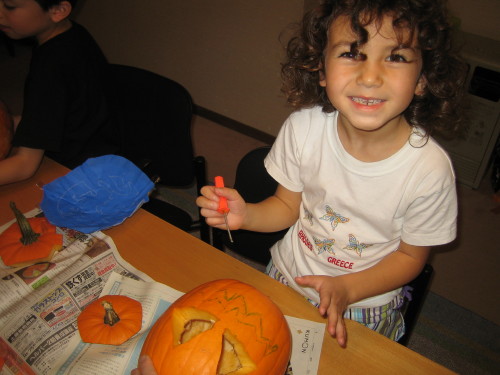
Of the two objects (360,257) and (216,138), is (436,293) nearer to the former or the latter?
(360,257)

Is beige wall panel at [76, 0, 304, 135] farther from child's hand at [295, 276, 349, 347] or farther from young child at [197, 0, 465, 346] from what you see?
child's hand at [295, 276, 349, 347]

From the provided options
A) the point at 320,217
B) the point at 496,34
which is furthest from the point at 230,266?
the point at 496,34

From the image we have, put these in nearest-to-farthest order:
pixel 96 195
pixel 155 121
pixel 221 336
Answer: pixel 221 336, pixel 96 195, pixel 155 121

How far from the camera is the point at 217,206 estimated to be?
0.89 meters

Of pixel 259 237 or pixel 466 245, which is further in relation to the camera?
pixel 466 245

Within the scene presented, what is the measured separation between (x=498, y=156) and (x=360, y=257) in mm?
1710

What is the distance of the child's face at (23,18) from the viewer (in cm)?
115

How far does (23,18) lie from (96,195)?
1.89 ft

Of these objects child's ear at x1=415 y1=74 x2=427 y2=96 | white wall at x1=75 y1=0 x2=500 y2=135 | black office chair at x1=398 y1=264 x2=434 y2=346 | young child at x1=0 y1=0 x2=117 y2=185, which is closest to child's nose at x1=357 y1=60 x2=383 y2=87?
child's ear at x1=415 y1=74 x2=427 y2=96

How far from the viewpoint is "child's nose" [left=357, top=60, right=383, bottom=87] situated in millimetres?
738

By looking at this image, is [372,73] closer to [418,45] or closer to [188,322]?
[418,45]

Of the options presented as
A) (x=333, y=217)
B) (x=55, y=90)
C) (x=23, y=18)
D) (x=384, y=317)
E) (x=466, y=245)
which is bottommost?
(x=466, y=245)

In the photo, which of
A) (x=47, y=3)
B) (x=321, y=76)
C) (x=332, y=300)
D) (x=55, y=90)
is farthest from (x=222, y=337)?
(x=47, y=3)

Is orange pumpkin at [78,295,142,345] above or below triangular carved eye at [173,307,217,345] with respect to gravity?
below
